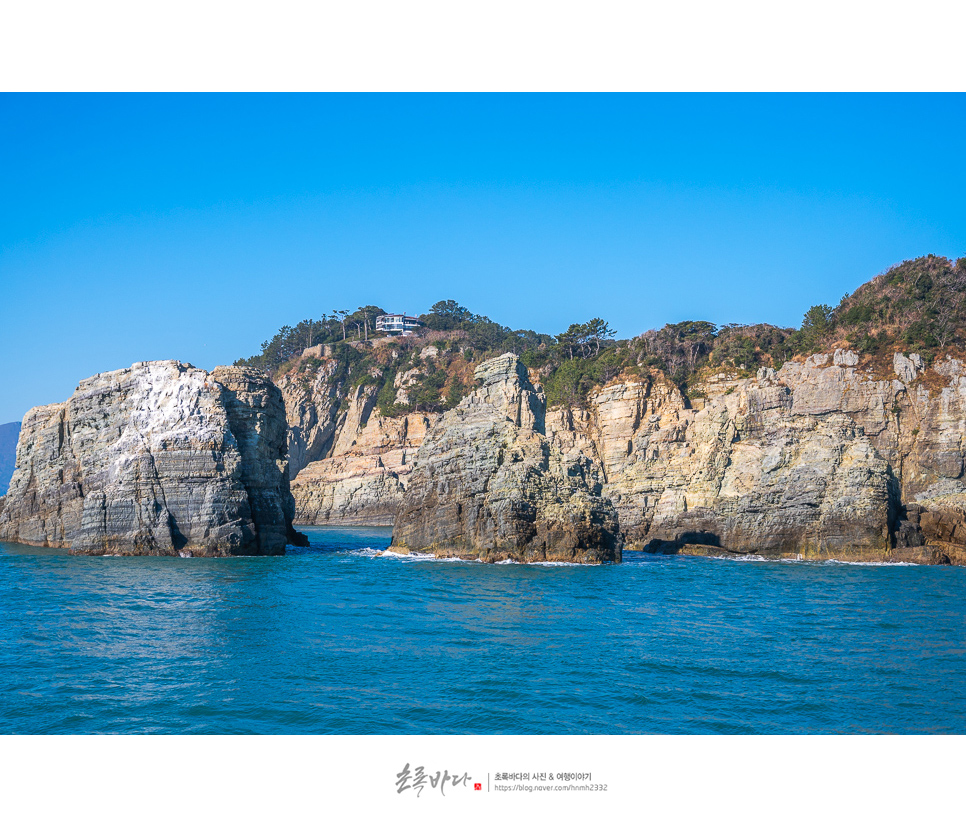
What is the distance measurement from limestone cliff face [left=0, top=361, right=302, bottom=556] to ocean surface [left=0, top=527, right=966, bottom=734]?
542cm

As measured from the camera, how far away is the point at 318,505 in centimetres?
8006

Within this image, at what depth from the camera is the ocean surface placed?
13258 millimetres

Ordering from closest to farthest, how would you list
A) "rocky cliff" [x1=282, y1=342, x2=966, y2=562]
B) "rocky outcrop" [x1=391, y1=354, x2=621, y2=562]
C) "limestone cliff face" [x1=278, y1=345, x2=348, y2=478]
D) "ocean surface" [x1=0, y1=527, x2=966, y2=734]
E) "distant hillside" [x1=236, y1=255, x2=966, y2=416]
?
"ocean surface" [x1=0, y1=527, x2=966, y2=734] → "rocky outcrop" [x1=391, y1=354, x2=621, y2=562] → "rocky cliff" [x1=282, y1=342, x2=966, y2=562] → "distant hillside" [x1=236, y1=255, x2=966, y2=416] → "limestone cliff face" [x1=278, y1=345, x2=348, y2=478]

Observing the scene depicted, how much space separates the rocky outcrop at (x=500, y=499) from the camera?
33.5 meters

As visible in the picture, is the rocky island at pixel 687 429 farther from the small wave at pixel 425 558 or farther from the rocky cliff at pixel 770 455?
the small wave at pixel 425 558

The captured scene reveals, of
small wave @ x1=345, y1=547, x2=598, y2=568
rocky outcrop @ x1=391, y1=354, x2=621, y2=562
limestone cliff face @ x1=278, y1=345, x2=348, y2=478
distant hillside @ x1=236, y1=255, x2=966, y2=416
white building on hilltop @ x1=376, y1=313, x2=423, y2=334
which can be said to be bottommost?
small wave @ x1=345, y1=547, x2=598, y2=568

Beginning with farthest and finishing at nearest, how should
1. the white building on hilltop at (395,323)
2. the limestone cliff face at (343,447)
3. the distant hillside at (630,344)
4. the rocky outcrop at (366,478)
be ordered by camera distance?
1. the white building on hilltop at (395,323)
2. the limestone cliff face at (343,447)
3. the rocky outcrop at (366,478)
4. the distant hillside at (630,344)

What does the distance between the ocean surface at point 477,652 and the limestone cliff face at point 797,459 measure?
20.8ft

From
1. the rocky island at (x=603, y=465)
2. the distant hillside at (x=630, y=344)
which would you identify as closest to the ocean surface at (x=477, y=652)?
the rocky island at (x=603, y=465)

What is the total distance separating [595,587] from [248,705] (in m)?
15.2

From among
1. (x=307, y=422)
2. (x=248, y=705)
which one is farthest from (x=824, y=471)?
(x=307, y=422)

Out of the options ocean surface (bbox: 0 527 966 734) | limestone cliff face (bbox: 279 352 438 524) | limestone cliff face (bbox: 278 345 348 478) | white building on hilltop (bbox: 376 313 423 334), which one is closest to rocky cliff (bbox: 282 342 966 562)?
ocean surface (bbox: 0 527 966 734)

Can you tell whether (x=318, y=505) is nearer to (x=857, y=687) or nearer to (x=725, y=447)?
(x=725, y=447)

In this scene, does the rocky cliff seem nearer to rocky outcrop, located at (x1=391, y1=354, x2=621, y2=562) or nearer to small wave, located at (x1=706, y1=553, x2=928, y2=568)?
rocky outcrop, located at (x1=391, y1=354, x2=621, y2=562)
